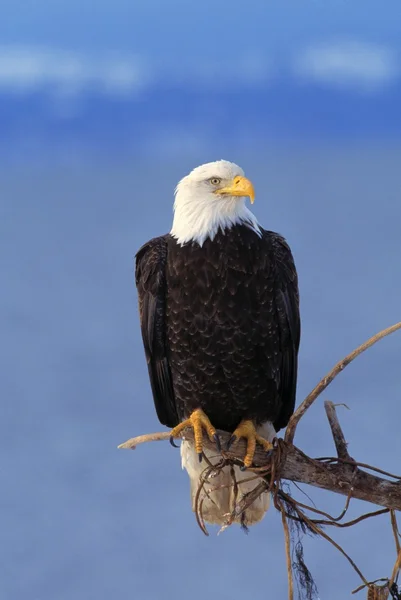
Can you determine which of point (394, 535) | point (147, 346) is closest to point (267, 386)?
point (147, 346)

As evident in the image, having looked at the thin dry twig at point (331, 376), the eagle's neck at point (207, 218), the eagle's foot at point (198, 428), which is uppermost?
the eagle's neck at point (207, 218)

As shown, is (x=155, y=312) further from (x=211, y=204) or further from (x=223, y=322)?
(x=211, y=204)

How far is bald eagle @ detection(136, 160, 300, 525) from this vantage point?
391 centimetres

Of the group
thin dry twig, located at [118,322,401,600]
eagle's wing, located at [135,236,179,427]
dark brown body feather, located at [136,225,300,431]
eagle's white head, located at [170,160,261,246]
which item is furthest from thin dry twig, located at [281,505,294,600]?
eagle's white head, located at [170,160,261,246]

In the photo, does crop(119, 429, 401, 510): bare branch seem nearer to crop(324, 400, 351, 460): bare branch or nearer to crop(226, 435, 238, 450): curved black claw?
crop(324, 400, 351, 460): bare branch

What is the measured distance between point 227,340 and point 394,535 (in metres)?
1.07

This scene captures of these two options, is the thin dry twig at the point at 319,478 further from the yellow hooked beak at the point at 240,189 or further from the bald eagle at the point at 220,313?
the yellow hooked beak at the point at 240,189

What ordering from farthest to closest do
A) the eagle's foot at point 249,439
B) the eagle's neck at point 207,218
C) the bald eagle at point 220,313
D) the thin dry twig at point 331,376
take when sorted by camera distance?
1. the eagle's neck at point 207,218
2. the bald eagle at point 220,313
3. the eagle's foot at point 249,439
4. the thin dry twig at point 331,376

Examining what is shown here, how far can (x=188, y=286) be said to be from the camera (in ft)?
12.9

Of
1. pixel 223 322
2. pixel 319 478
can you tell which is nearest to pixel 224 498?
pixel 319 478

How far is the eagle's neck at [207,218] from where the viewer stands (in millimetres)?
4023

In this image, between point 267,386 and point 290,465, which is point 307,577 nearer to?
point 290,465

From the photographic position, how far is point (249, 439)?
3.90 meters

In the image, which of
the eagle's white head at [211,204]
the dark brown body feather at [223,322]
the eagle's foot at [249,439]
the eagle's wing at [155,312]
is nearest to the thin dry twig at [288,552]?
the eagle's foot at [249,439]
